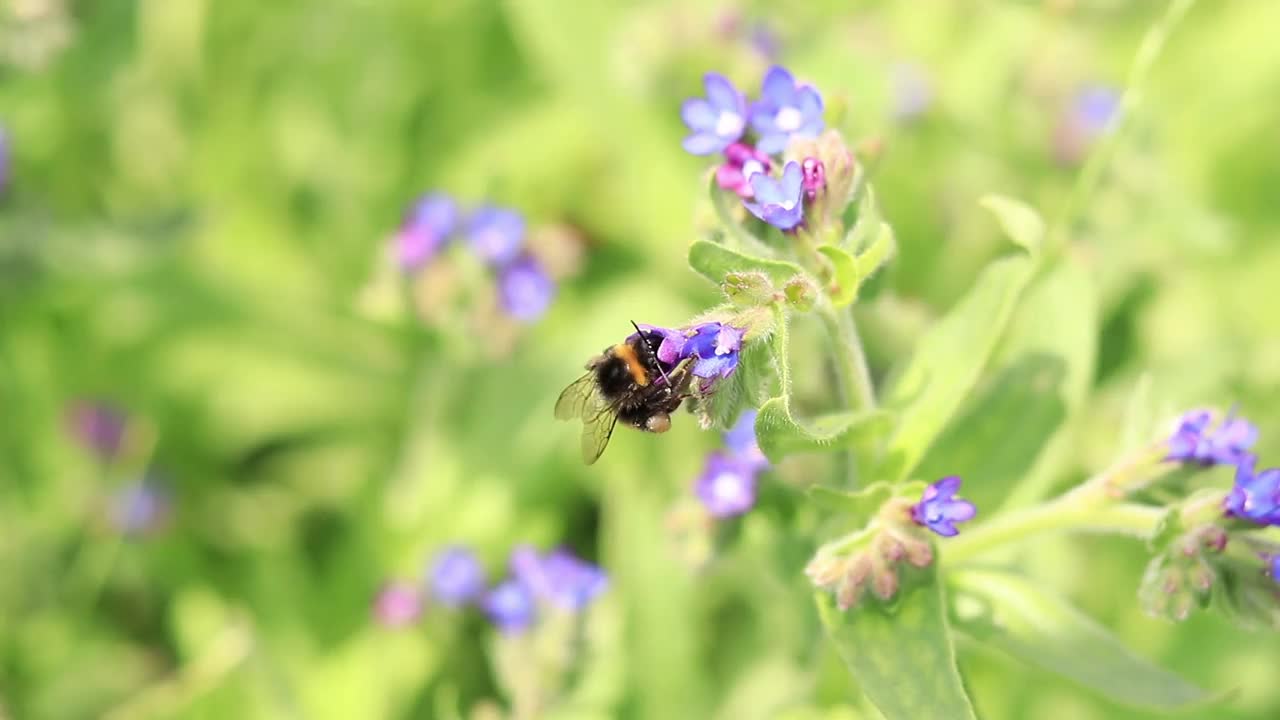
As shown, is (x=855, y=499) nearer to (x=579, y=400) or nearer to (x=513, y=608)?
(x=579, y=400)

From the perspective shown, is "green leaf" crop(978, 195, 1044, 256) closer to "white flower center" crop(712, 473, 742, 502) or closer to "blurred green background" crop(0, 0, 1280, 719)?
"white flower center" crop(712, 473, 742, 502)

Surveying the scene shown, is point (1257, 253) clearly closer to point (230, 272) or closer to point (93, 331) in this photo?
point (230, 272)

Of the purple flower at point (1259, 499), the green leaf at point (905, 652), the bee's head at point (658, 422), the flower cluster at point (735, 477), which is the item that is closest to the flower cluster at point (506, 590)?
the flower cluster at point (735, 477)

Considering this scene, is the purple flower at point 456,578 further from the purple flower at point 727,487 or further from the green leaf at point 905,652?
the green leaf at point 905,652

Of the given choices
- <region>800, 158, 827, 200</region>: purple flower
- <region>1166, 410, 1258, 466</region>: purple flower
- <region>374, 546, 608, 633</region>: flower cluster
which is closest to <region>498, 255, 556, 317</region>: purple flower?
<region>374, 546, 608, 633</region>: flower cluster

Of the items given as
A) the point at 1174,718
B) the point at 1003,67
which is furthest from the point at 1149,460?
the point at 1003,67
